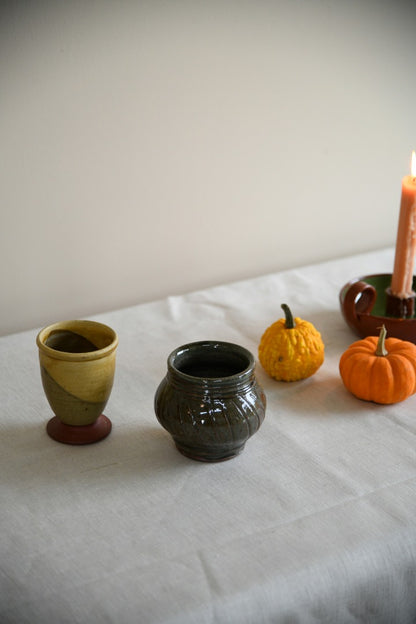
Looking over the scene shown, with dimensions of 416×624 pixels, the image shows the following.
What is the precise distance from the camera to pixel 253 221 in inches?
52.3

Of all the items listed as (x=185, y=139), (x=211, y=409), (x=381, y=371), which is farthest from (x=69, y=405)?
(x=185, y=139)

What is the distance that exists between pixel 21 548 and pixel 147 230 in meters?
0.71

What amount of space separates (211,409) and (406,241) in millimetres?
434

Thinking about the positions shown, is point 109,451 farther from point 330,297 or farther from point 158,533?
point 330,297

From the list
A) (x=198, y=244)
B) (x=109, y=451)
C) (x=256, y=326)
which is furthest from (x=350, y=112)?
(x=109, y=451)

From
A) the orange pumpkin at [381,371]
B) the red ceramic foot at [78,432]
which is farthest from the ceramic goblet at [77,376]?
the orange pumpkin at [381,371]

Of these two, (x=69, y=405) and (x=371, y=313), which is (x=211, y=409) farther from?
(x=371, y=313)

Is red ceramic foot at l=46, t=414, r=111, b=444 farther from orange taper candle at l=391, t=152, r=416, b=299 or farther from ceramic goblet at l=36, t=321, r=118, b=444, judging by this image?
orange taper candle at l=391, t=152, r=416, b=299

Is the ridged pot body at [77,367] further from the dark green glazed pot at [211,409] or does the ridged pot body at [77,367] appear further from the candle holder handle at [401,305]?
the candle holder handle at [401,305]

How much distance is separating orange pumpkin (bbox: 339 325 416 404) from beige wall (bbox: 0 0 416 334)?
52 cm

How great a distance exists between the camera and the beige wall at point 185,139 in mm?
1059

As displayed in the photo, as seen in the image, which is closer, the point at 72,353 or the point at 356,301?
the point at 72,353

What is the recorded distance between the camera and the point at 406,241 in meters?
0.96

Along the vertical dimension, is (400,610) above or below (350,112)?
below
